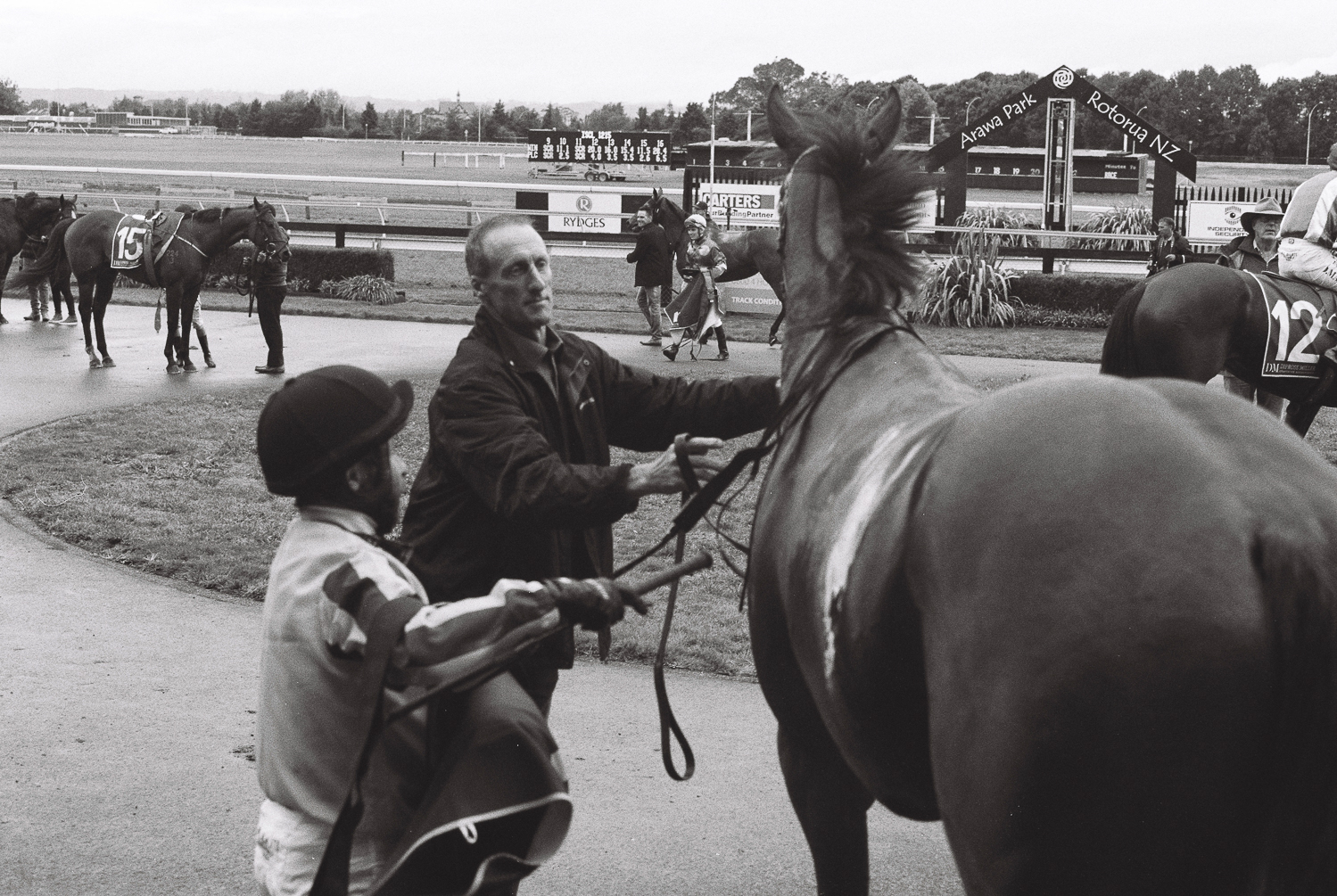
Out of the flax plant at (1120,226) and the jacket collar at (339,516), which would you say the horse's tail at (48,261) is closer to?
the flax plant at (1120,226)

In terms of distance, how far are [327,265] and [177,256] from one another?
772cm

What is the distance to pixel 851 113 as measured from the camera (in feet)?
10.9

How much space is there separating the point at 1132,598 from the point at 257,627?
17.5ft

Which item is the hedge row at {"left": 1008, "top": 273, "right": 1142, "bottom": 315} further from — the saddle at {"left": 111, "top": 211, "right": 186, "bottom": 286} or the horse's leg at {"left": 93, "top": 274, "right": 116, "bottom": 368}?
the horse's leg at {"left": 93, "top": 274, "right": 116, "bottom": 368}

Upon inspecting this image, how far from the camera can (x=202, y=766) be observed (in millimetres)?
4766

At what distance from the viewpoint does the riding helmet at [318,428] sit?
95.7 inches

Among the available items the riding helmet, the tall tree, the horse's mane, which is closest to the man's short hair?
the horse's mane

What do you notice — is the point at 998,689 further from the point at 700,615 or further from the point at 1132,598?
the point at 700,615

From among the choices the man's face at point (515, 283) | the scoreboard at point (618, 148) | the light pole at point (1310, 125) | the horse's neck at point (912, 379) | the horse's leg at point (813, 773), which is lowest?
the horse's leg at point (813, 773)

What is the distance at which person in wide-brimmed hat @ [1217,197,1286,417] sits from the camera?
32.4 ft

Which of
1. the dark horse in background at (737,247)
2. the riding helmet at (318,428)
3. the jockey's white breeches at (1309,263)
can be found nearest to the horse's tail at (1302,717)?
the riding helmet at (318,428)

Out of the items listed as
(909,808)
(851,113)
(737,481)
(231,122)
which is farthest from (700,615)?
(231,122)

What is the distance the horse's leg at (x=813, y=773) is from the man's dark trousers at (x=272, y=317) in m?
12.1

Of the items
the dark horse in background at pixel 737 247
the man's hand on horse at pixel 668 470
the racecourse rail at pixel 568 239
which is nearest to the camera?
the man's hand on horse at pixel 668 470
